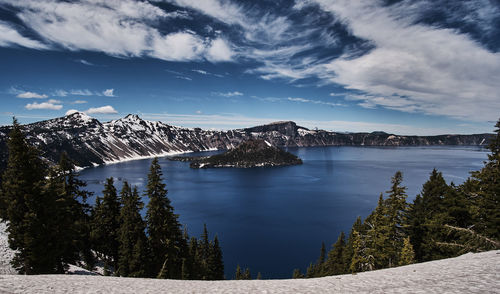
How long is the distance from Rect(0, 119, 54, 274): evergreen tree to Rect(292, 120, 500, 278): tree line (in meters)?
30.1

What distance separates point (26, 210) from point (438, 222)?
129ft

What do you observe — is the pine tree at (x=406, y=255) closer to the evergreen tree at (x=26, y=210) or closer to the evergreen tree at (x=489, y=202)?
the evergreen tree at (x=489, y=202)

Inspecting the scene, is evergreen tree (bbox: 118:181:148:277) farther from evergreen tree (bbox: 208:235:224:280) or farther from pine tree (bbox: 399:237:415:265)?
pine tree (bbox: 399:237:415:265)

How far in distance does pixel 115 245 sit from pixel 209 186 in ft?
534

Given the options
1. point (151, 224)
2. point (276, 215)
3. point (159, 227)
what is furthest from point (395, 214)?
point (276, 215)

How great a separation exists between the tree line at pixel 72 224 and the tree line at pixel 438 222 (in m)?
22.0

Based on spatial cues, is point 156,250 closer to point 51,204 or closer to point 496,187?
point 51,204

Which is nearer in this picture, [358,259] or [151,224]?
[358,259]

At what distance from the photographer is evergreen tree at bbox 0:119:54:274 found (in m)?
18.7

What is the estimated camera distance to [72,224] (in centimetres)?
2303

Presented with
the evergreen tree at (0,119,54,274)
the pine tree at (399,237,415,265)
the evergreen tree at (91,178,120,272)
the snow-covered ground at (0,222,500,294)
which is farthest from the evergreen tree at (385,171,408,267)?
the evergreen tree at (91,178,120,272)

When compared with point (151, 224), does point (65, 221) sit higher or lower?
higher

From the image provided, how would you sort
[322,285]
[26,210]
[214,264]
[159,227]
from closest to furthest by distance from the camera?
[322,285]
[26,210]
[159,227]
[214,264]

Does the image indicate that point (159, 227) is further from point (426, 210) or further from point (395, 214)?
point (426, 210)
